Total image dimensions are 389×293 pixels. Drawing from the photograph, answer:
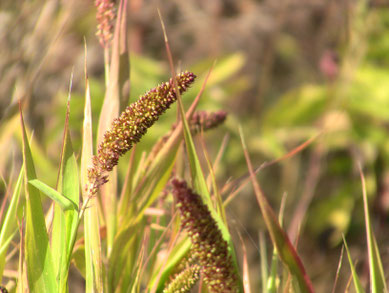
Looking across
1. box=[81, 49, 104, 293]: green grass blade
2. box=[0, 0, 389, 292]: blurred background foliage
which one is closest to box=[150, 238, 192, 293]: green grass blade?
box=[81, 49, 104, 293]: green grass blade

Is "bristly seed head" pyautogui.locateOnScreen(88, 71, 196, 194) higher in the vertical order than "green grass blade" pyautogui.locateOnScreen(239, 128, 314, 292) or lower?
higher

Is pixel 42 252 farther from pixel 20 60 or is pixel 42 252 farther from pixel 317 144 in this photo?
pixel 317 144

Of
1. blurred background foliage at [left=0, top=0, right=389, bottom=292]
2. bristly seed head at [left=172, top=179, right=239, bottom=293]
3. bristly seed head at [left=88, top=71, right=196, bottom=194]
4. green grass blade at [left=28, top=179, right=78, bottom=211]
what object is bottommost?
bristly seed head at [left=172, top=179, right=239, bottom=293]

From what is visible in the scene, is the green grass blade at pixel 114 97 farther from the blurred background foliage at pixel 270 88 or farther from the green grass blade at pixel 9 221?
the blurred background foliage at pixel 270 88

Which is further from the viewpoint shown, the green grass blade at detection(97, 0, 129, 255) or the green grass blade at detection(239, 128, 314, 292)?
the green grass blade at detection(97, 0, 129, 255)

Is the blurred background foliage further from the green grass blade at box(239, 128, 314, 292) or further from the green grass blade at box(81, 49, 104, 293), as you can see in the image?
the green grass blade at box(239, 128, 314, 292)

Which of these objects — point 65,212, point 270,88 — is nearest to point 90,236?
point 65,212
